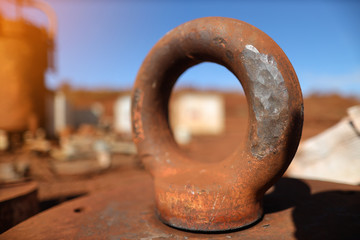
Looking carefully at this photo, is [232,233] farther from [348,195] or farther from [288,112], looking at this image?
[348,195]

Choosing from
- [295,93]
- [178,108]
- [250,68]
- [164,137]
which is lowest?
[164,137]

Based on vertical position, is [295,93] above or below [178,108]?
below

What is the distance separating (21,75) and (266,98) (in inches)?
394

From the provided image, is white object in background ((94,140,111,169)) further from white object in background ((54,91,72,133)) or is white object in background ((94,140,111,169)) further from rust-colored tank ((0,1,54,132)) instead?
white object in background ((54,91,72,133))

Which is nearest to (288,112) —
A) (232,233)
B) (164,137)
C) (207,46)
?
(207,46)

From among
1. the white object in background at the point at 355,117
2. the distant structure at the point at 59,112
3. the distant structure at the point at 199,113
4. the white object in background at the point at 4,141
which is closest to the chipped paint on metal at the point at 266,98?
the white object in background at the point at 355,117

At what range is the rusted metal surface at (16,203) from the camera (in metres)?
2.08

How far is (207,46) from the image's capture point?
154cm

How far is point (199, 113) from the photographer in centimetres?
1711

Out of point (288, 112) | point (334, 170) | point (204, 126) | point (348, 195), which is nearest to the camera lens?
point (288, 112)

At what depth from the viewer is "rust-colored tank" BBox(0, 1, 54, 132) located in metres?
8.55

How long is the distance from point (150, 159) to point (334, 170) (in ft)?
9.71

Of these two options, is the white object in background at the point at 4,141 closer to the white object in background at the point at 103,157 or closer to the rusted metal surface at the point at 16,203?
the white object in background at the point at 103,157

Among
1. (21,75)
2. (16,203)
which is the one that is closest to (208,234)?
(16,203)
